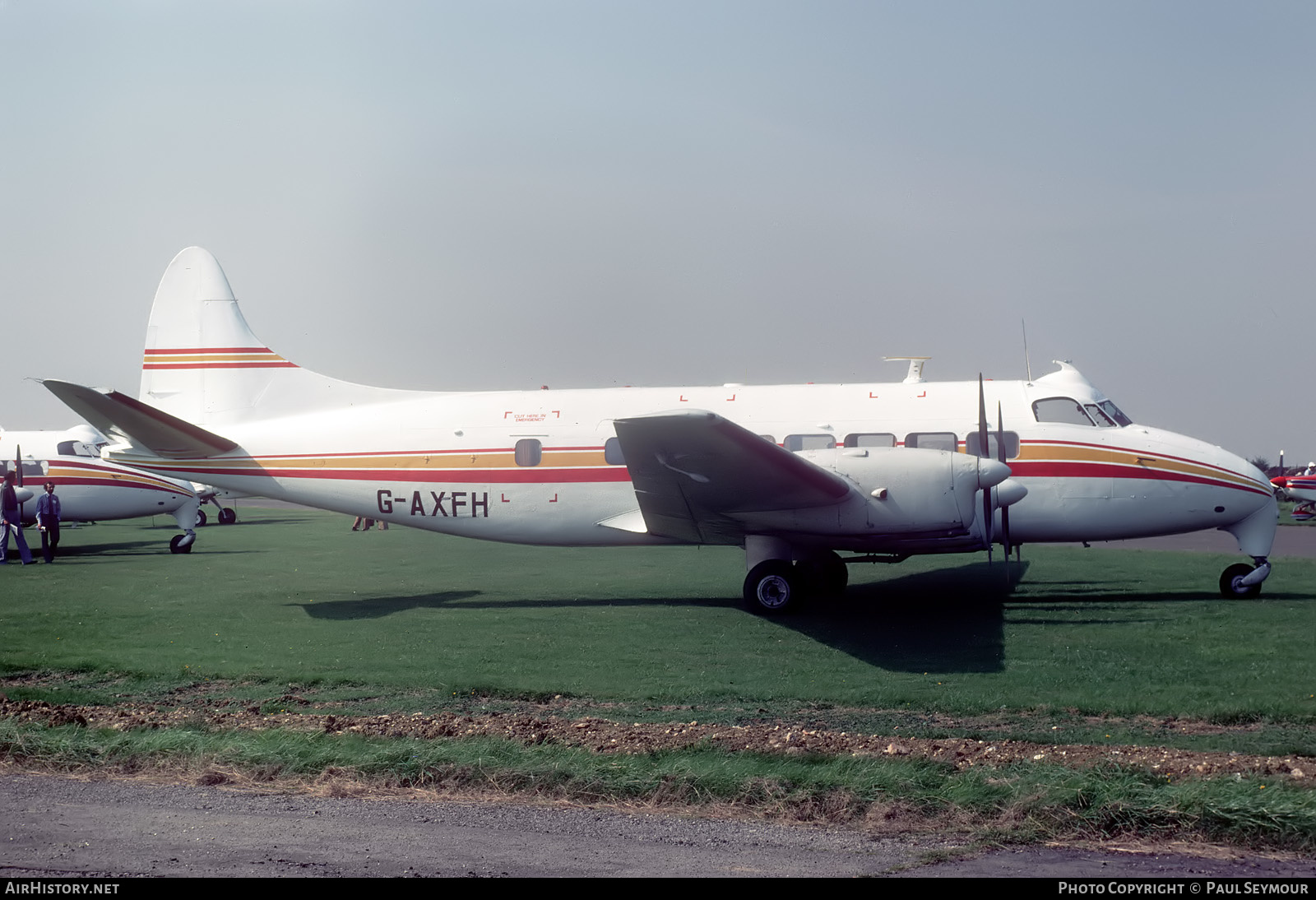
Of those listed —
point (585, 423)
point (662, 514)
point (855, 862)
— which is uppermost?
point (585, 423)

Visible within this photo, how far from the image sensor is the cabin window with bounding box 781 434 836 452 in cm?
1436

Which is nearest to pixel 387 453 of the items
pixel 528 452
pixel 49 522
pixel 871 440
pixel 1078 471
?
pixel 528 452

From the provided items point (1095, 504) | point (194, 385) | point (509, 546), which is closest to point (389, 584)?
point (194, 385)

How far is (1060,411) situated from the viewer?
14.6 m

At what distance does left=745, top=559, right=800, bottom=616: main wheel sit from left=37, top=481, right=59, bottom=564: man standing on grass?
1687 cm

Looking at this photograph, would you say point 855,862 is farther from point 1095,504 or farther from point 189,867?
point 1095,504

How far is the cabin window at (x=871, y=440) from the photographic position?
14.3 meters

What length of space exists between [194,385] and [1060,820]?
48.8ft

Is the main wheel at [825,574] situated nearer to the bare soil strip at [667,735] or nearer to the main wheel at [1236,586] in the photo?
the main wheel at [1236,586]

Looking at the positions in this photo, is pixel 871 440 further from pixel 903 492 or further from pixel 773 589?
pixel 773 589

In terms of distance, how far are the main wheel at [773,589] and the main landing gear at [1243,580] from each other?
5.94m

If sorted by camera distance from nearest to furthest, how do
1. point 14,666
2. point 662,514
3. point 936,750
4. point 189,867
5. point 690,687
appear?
point 189,867
point 936,750
point 690,687
point 14,666
point 662,514

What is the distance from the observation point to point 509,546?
2334 centimetres

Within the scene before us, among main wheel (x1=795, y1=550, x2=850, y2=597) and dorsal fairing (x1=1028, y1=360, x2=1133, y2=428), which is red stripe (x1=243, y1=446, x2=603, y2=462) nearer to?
main wheel (x1=795, y1=550, x2=850, y2=597)
